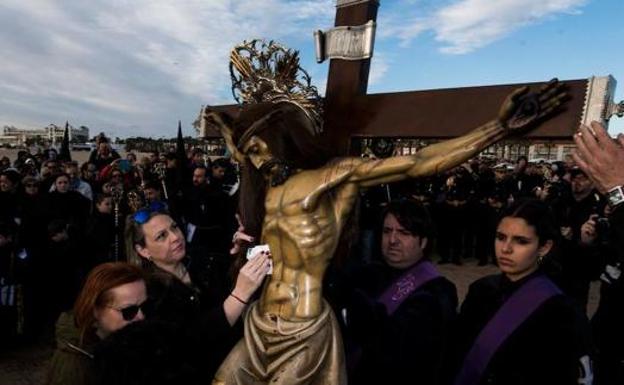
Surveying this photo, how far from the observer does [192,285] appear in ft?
9.01

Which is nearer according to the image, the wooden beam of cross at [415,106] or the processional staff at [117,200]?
the wooden beam of cross at [415,106]

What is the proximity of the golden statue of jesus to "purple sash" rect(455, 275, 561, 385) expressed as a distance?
0.72 m

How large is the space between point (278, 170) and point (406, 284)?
0.94 meters

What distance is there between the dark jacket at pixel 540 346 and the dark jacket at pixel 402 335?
0.24 m

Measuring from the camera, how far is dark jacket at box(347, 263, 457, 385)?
2.25 m

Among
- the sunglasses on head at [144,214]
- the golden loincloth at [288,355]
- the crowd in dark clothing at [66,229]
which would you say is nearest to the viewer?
the golden loincloth at [288,355]

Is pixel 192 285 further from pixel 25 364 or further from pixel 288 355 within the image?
pixel 25 364

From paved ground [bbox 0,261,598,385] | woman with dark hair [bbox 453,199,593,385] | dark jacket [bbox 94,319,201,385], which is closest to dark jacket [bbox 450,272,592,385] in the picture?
woman with dark hair [bbox 453,199,593,385]

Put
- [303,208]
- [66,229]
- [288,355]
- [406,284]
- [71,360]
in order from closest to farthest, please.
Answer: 1. [71,360]
2. [288,355]
3. [303,208]
4. [406,284]
5. [66,229]

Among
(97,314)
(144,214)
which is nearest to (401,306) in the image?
(97,314)

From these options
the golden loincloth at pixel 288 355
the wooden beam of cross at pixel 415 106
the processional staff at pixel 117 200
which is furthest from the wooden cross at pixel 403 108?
the processional staff at pixel 117 200

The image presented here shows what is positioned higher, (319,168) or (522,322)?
(319,168)

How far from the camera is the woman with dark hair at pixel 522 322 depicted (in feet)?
7.14

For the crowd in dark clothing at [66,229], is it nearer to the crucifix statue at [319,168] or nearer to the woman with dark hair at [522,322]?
the crucifix statue at [319,168]
